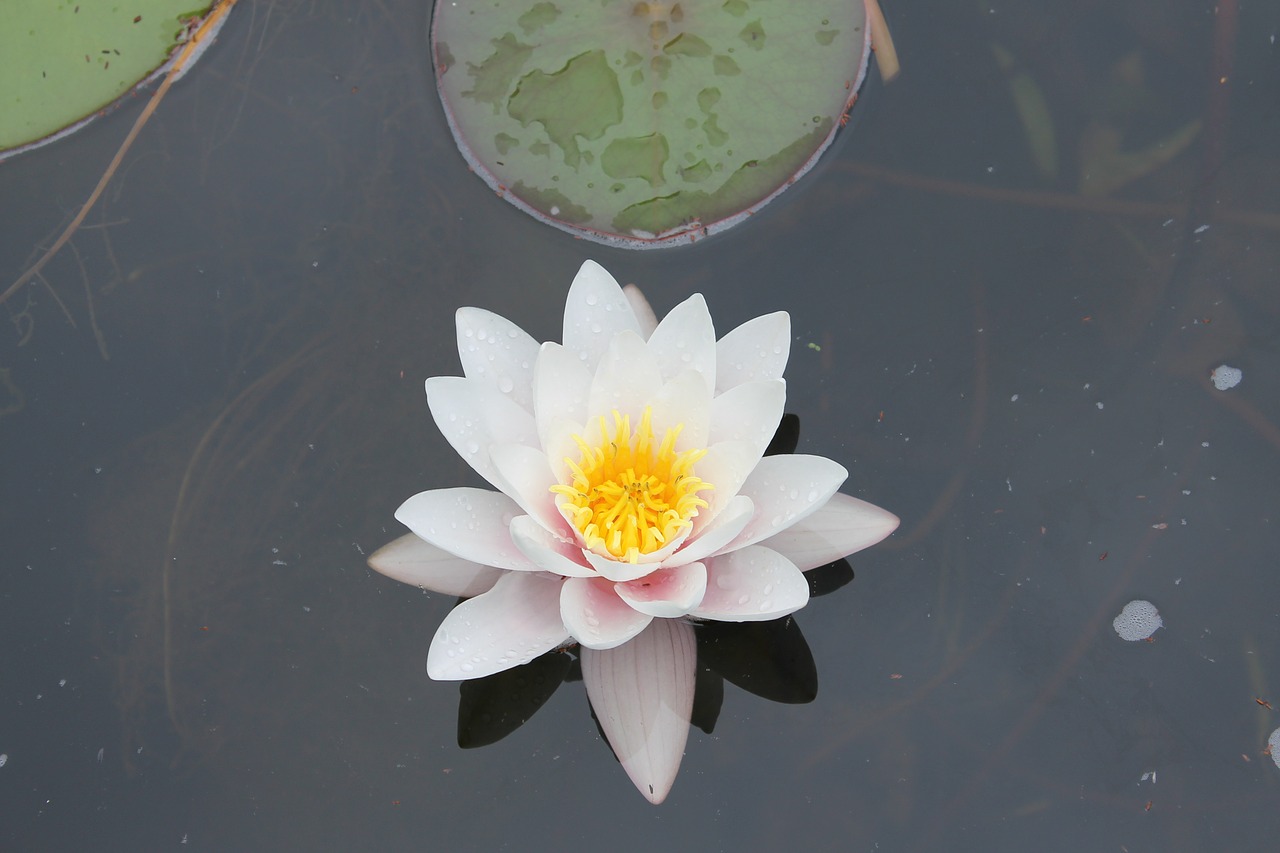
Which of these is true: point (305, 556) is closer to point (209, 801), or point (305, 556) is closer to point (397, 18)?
point (209, 801)

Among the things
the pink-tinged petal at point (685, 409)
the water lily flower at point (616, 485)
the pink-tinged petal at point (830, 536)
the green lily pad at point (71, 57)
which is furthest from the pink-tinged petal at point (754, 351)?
the green lily pad at point (71, 57)

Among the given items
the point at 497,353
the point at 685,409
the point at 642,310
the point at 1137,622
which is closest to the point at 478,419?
the point at 497,353

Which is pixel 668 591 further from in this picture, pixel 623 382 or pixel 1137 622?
pixel 1137 622

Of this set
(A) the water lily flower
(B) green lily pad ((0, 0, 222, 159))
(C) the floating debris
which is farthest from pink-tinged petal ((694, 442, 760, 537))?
(B) green lily pad ((0, 0, 222, 159))

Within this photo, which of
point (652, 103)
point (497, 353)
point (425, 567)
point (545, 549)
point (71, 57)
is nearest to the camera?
point (545, 549)

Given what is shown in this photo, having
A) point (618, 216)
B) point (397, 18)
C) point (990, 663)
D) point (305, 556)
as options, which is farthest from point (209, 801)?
point (397, 18)
